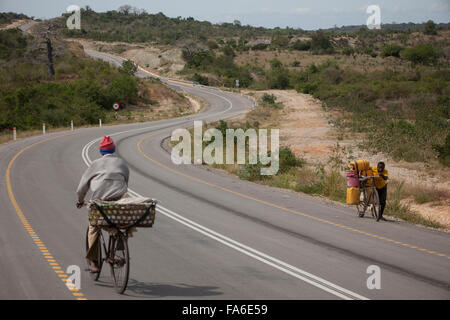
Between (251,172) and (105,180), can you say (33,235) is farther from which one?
(251,172)

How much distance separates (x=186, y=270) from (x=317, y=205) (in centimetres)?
814

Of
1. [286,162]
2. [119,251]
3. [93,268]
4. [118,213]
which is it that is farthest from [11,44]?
[118,213]

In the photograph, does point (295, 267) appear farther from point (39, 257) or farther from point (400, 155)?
point (400, 155)

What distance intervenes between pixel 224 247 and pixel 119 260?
3.72 meters

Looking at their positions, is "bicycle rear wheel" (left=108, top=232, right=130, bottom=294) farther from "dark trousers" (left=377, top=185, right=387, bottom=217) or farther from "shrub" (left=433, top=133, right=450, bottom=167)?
"shrub" (left=433, top=133, right=450, bottom=167)

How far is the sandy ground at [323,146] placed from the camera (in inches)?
696

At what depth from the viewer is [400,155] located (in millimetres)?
27562

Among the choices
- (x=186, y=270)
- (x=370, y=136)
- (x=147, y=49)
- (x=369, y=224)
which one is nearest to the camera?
(x=186, y=270)

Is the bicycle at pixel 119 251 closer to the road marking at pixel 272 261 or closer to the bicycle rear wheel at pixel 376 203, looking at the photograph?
the road marking at pixel 272 261

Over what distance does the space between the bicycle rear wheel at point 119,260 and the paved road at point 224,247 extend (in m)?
0.20

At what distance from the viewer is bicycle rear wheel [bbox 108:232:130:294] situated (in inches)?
288

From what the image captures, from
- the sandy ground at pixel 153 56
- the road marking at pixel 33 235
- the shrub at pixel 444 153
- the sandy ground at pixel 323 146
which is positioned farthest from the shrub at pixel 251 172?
the sandy ground at pixel 153 56

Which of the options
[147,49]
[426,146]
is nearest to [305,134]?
[426,146]

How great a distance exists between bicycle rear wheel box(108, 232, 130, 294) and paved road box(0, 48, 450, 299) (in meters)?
0.20
